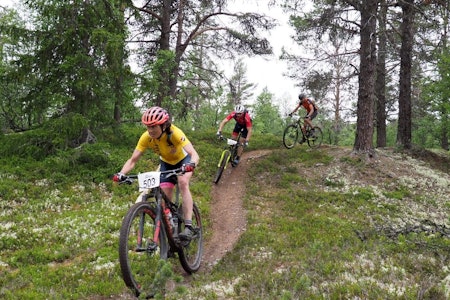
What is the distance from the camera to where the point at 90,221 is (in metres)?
8.79

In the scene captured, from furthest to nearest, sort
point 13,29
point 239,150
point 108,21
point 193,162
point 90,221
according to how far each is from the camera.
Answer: point 239,150 → point 108,21 → point 13,29 → point 90,221 → point 193,162

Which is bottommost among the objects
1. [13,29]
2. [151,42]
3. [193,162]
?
[193,162]

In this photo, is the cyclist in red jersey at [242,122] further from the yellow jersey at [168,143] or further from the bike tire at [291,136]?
the yellow jersey at [168,143]

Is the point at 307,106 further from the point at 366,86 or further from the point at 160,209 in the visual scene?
the point at 160,209

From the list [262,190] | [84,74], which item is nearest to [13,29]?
[84,74]

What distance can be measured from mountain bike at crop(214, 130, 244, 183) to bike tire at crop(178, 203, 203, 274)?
5745mm

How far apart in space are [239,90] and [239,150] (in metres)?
38.5

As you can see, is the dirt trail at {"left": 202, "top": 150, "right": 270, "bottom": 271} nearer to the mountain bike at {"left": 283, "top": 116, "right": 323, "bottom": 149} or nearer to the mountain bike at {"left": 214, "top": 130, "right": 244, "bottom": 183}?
the mountain bike at {"left": 214, "top": 130, "right": 244, "bottom": 183}

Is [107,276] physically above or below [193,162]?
below

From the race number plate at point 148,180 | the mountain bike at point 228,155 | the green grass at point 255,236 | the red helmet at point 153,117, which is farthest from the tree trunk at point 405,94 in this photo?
the race number plate at point 148,180

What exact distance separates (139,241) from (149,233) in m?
0.25

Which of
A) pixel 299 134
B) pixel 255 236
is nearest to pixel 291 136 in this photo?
pixel 299 134

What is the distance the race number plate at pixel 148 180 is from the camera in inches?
217

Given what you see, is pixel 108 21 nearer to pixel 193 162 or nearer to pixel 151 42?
pixel 151 42
